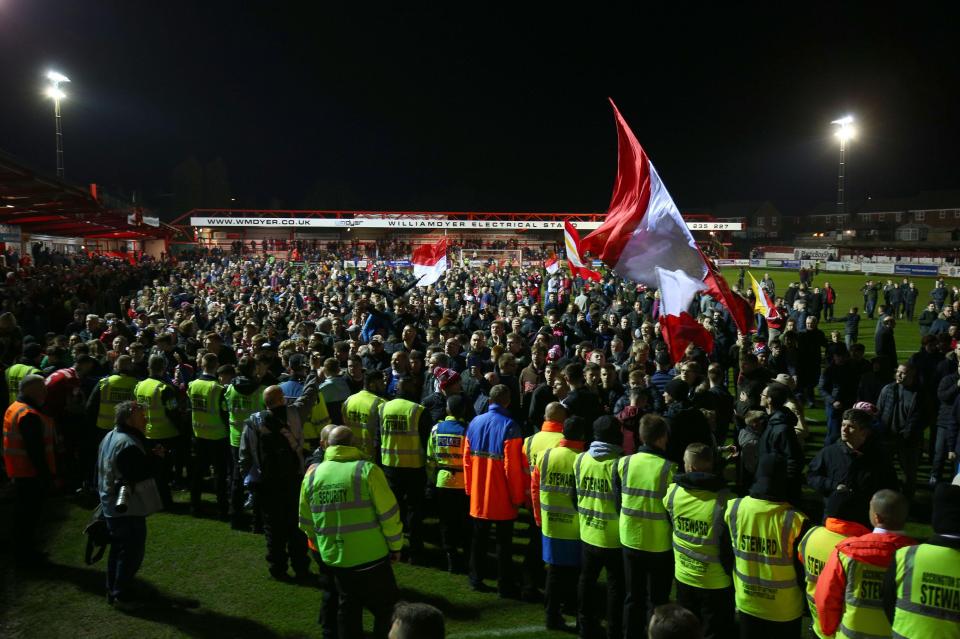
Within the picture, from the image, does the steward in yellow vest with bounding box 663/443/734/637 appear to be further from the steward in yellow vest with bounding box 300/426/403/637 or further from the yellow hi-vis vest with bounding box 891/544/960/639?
the steward in yellow vest with bounding box 300/426/403/637

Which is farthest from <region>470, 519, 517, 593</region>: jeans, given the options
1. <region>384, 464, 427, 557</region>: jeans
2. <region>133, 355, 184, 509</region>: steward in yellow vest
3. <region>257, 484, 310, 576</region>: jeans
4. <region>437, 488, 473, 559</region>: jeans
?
<region>133, 355, 184, 509</region>: steward in yellow vest

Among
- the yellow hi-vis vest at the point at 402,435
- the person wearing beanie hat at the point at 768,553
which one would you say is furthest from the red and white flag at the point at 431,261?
the person wearing beanie hat at the point at 768,553

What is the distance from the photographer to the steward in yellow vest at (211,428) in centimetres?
702

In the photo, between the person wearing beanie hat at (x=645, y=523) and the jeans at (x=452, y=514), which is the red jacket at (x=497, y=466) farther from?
the person wearing beanie hat at (x=645, y=523)

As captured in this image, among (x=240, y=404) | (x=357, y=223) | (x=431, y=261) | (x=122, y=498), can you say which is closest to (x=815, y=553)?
(x=122, y=498)

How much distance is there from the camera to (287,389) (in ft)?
22.9

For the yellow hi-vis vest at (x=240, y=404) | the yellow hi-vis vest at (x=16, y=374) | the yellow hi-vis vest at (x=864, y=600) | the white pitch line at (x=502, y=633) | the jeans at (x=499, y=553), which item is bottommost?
the white pitch line at (x=502, y=633)

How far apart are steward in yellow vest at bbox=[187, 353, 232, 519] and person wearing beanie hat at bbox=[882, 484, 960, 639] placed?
246 inches

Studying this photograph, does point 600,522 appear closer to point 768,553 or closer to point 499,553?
point 768,553

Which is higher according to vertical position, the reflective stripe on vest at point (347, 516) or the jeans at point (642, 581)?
the reflective stripe on vest at point (347, 516)

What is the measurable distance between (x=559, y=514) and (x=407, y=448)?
5.84 feet

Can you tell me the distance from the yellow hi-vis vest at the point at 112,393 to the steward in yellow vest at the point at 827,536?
277 inches

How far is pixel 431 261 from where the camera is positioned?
17.1 metres

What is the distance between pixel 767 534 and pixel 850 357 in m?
6.70
